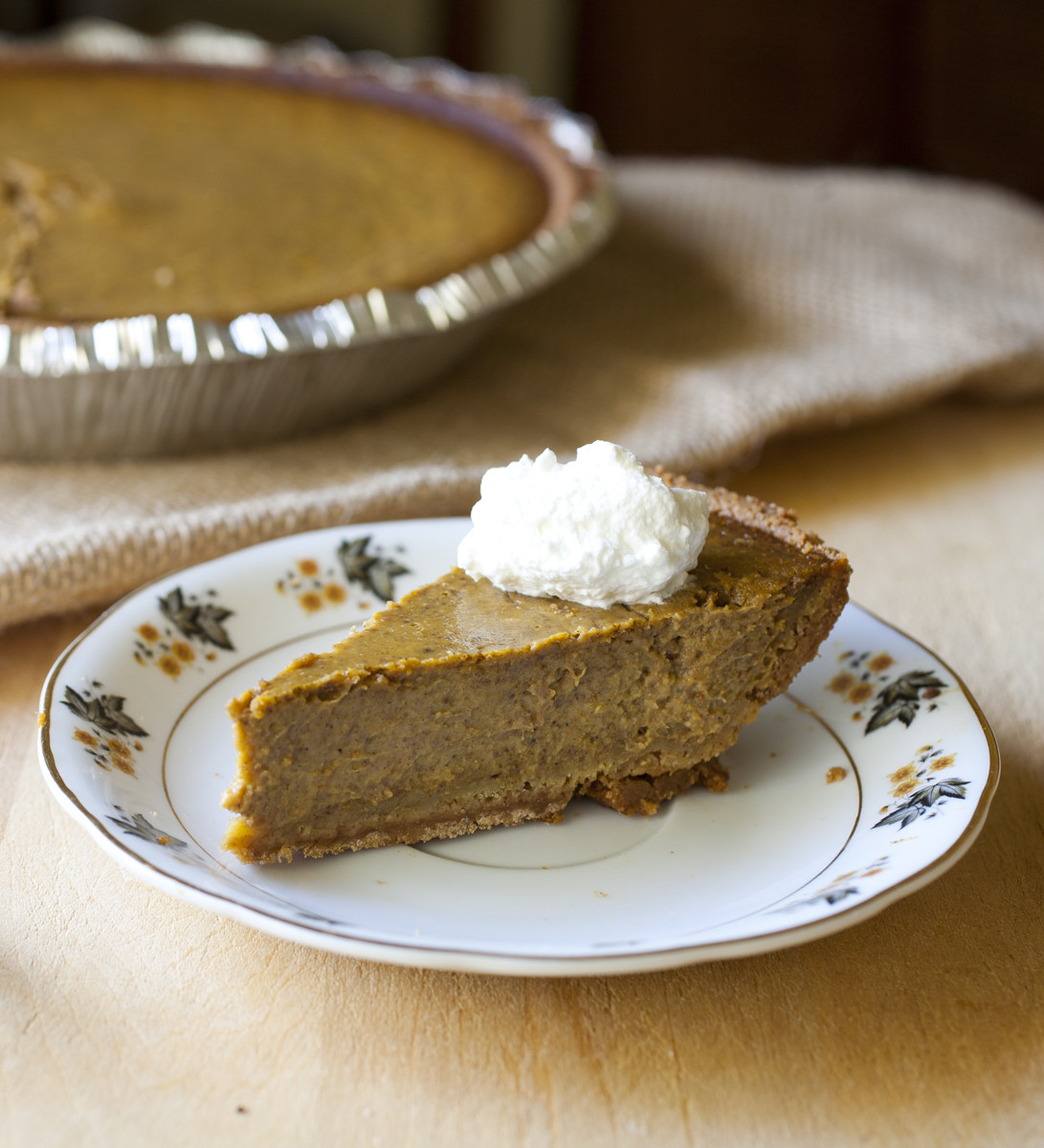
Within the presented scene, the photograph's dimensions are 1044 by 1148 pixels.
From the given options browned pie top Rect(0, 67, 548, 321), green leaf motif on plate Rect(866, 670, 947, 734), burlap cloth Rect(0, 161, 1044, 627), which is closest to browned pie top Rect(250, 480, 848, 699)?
green leaf motif on plate Rect(866, 670, 947, 734)

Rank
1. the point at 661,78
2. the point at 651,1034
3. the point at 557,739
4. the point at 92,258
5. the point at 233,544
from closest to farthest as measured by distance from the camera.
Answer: the point at 651,1034
the point at 557,739
the point at 233,544
the point at 92,258
the point at 661,78

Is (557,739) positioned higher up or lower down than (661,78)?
higher up

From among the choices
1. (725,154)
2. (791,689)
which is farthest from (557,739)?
(725,154)

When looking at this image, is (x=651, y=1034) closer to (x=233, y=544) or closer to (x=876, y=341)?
(x=233, y=544)

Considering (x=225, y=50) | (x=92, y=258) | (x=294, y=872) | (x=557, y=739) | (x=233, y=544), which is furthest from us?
(x=225, y=50)

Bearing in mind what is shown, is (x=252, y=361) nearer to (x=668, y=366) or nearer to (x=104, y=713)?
(x=104, y=713)

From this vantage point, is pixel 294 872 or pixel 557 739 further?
pixel 557 739

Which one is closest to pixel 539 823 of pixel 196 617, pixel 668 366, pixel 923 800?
pixel 923 800

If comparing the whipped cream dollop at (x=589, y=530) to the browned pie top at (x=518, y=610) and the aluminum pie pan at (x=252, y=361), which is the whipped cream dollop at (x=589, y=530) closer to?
the browned pie top at (x=518, y=610)

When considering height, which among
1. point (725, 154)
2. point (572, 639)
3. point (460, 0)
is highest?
point (572, 639)
